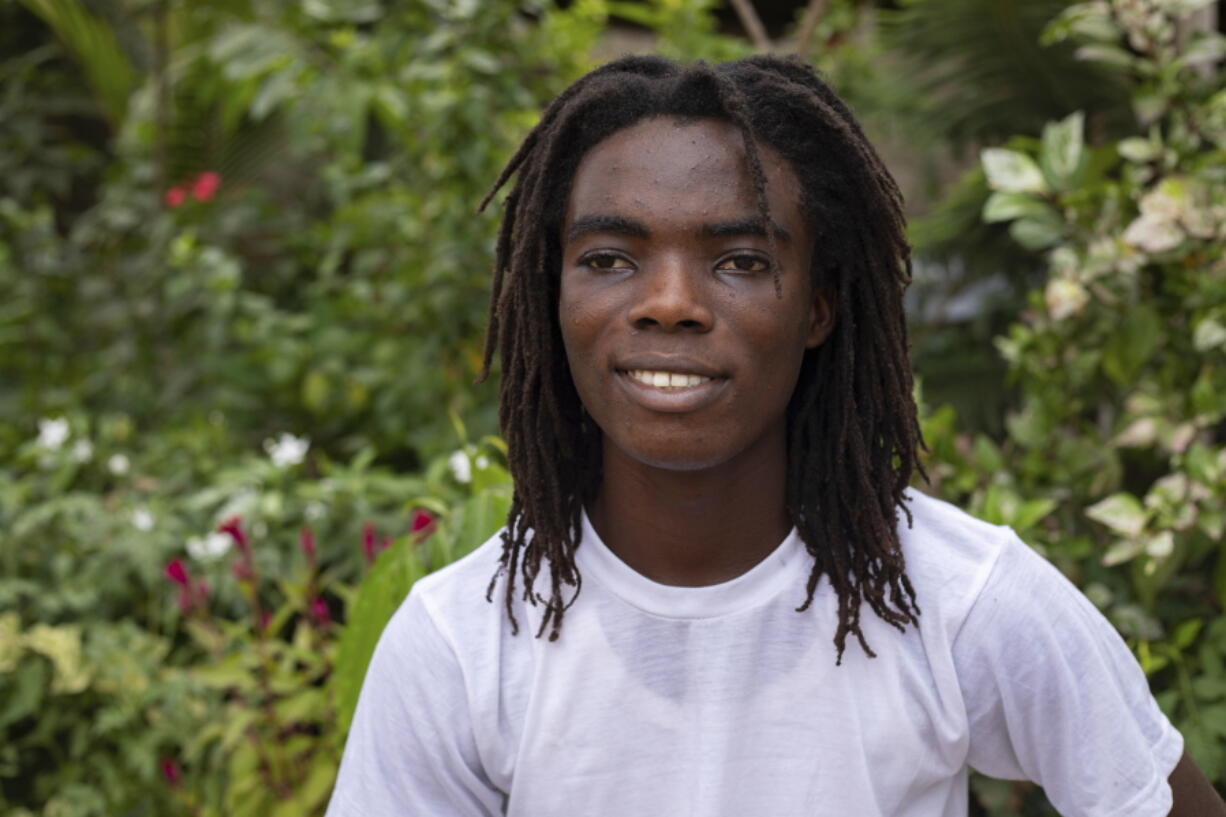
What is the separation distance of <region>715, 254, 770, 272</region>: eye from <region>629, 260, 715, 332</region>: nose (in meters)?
0.04

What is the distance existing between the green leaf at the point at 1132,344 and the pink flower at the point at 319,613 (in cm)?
150

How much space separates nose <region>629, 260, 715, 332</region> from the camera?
140 cm

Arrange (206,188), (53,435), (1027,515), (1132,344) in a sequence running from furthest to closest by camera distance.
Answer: (206,188), (53,435), (1132,344), (1027,515)

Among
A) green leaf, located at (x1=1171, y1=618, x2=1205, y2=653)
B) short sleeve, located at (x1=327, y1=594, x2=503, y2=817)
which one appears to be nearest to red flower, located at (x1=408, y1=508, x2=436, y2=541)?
short sleeve, located at (x1=327, y1=594, x2=503, y2=817)

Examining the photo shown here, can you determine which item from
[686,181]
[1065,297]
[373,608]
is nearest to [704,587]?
[686,181]

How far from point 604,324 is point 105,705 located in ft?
6.44

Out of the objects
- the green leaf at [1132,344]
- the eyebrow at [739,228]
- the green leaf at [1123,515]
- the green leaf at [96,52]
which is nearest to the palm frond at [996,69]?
the green leaf at [1132,344]

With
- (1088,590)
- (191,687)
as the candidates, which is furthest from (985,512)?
(191,687)

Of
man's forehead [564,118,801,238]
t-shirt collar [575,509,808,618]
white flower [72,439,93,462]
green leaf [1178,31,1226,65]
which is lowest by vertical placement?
white flower [72,439,93,462]

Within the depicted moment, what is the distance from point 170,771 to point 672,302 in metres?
1.74

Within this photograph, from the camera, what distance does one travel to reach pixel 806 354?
1638 millimetres

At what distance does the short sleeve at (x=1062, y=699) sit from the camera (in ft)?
4.85

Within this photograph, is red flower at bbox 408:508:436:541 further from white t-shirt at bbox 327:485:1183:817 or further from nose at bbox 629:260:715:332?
nose at bbox 629:260:715:332

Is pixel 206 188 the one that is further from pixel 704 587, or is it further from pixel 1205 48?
pixel 704 587
